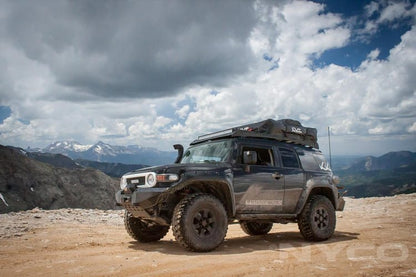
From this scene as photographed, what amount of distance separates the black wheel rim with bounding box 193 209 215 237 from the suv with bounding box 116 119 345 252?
0.06ft

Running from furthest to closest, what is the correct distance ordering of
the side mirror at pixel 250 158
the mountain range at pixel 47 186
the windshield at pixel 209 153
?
the mountain range at pixel 47 186, the windshield at pixel 209 153, the side mirror at pixel 250 158

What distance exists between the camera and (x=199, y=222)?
601cm

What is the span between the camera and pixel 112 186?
54.9 metres

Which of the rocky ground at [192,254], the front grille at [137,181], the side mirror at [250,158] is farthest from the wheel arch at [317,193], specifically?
the front grille at [137,181]

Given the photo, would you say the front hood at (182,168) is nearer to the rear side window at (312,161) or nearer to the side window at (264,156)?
the side window at (264,156)

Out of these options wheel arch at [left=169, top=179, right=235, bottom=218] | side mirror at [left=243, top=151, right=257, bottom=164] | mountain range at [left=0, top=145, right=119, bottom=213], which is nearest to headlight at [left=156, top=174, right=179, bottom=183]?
wheel arch at [left=169, top=179, right=235, bottom=218]

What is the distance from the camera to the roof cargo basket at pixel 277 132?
724 centimetres

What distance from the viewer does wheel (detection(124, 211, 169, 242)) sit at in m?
7.11

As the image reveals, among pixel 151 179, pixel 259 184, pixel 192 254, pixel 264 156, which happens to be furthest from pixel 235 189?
pixel 151 179

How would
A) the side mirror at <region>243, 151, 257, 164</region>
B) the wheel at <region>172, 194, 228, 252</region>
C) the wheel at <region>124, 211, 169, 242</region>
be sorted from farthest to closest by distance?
1. the wheel at <region>124, 211, 169, 242</region>
2. the side mirror at <region>243, 151, 257, 164</region>
3. the wheel at <region>172, 194, 228, 252</region>

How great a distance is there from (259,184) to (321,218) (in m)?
2.10

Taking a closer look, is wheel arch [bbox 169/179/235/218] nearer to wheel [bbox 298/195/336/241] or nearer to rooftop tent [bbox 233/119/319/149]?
rooftop tent [bbox 233/119/319/149]

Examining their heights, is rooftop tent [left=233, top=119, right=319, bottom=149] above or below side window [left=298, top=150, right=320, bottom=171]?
above

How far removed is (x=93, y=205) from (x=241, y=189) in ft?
158
